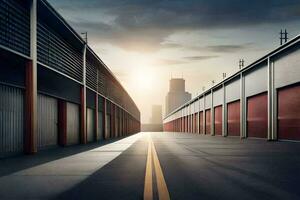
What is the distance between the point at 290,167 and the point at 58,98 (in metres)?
13.0

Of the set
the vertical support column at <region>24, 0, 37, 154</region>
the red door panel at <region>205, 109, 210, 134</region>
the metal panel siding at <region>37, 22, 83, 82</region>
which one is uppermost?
the metal panel siding at <region>37, 22, 83, 82</region>

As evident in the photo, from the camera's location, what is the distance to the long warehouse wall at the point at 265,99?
75.5 ft

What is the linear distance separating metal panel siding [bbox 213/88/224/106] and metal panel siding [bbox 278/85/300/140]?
16008 mm

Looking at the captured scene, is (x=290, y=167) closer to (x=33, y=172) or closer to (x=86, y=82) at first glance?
(x=33, y=172)

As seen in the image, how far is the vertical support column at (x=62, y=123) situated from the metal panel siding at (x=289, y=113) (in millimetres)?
13607

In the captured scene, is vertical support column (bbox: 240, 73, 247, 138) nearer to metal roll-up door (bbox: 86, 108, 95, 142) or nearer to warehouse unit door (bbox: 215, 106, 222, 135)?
warehouse unit door (bbox: 215, 106, 222, 135)

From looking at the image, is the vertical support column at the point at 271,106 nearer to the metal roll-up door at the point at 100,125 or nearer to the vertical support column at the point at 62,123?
the vertical support column at the point at 62,123

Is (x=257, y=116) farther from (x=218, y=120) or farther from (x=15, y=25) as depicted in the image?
(x=15, y=25)

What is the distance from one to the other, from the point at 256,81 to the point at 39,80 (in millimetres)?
18561

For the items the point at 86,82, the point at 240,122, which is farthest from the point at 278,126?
the point at 86,82

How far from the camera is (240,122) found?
109 ft

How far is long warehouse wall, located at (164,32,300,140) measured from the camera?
75.5 feet

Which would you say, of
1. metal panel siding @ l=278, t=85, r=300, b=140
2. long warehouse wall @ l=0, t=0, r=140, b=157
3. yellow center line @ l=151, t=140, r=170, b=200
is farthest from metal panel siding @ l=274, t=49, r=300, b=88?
yellow center line @ l=151, t=140, r=170, b=200

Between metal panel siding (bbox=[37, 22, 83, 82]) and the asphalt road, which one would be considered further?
metal panel siding (bbox=[37, 22, 83, 82])
